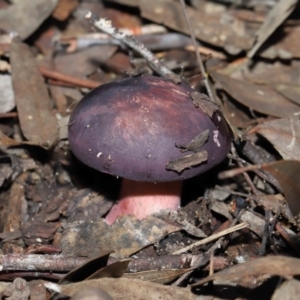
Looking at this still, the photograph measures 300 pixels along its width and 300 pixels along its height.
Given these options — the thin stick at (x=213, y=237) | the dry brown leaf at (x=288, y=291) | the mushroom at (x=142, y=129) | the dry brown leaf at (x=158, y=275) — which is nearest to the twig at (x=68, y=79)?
the mushroom at (x=142, y=129)

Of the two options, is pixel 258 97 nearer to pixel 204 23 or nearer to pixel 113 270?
pixel 204 23

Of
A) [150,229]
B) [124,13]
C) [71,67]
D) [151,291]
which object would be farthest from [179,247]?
[124,13]

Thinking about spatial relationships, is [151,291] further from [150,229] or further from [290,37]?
[290,37]

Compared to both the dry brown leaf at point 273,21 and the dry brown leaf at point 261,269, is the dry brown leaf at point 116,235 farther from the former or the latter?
the dry brown leaf at point 273,21

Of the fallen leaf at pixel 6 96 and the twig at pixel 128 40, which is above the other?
the twig at pixel 128 40

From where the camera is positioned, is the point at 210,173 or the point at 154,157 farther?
the point at 210,173
